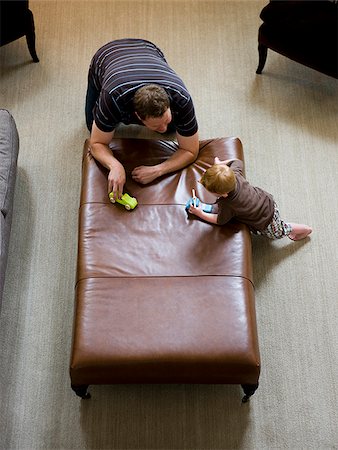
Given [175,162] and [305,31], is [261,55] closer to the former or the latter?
[305,31]

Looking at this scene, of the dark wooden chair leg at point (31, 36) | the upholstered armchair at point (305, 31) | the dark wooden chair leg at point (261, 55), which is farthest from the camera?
the dark wooden chair leg at point (261, 55)

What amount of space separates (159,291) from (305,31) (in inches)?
66.5

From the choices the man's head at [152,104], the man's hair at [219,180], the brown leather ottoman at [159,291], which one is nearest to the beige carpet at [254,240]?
the brown leather ottoman at [159,291]

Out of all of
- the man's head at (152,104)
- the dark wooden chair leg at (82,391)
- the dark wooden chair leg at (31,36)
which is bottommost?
the dark wooden chair leg at (82,391)

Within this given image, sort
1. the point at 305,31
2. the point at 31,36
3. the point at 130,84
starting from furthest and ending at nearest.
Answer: the point at 31,36 < the point at 305,31 < the point at 130,84

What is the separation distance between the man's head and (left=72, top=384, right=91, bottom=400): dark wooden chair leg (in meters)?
1.13

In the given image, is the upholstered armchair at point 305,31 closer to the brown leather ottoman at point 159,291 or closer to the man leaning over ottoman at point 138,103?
the man leaning over ottoman at point 138,103

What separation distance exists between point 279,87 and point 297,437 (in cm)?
198

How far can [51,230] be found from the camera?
113 inches

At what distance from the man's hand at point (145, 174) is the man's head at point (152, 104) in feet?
0.95

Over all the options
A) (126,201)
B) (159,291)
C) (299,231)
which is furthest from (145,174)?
(299,231)

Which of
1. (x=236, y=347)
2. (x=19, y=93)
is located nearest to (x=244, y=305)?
(x=236, y=347)

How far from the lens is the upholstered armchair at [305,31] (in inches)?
116

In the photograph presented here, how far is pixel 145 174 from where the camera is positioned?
8.44 feet
